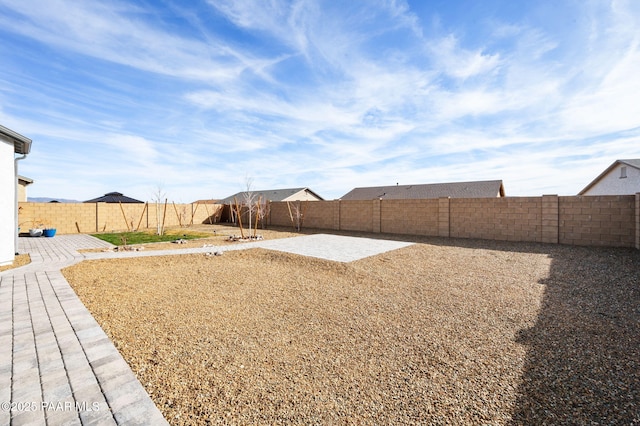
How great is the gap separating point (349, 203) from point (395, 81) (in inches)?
272

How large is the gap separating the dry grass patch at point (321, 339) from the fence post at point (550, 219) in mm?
4353

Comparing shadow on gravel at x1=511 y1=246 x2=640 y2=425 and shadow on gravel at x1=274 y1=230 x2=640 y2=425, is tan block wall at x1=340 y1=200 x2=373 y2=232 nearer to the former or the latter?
shadow on gravel at x1=274 y1=230 x2=640 y2=425

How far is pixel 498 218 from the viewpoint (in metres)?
10.3

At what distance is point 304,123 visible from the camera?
12.4 metres

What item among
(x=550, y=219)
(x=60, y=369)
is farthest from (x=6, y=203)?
(x=550, y=219)

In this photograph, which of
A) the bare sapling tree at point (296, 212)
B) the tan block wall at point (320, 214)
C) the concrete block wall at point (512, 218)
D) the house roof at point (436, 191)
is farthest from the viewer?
the house roof at point (436, 191)

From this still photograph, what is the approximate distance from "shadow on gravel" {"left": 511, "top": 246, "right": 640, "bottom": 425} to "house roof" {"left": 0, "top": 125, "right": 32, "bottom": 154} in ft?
→ 31.3

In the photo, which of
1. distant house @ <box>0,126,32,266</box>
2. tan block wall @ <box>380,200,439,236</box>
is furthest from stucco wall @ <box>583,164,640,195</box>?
distant house @ <box>0,126,32,266</box>

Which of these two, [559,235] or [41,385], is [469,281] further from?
[559,235]

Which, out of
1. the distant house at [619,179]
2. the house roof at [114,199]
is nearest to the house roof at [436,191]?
the distant house at [619,179]

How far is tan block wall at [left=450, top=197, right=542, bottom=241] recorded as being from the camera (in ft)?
31.4

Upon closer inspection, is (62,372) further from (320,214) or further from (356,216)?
(320,214)

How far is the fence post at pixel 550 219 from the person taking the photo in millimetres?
9125

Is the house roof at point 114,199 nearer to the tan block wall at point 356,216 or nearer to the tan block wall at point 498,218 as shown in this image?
the tan block wall at point 356,216
